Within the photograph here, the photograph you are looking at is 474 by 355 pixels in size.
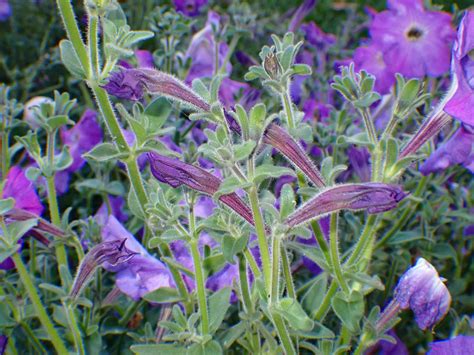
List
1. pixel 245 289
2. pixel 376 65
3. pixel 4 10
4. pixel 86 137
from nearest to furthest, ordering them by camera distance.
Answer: pixel 245 289, pixel 86 137, pixel 376 65, pixel 4 10

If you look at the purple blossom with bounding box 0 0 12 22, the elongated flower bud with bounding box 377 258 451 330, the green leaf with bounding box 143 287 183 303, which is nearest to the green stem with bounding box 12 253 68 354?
the green leaf with bounding box 143 287 183 303

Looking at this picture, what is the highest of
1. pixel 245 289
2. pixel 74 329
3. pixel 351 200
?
pixel 351 200

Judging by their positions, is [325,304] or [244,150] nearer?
[244,150]

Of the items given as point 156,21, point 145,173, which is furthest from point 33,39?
point 145,173

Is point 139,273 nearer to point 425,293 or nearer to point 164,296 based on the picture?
point 164,296

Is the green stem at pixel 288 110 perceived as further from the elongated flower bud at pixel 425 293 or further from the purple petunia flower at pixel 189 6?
the purple petunia flower at pixel 189 6

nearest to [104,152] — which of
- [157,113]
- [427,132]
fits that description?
[157,113]

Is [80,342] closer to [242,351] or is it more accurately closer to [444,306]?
[242,351]

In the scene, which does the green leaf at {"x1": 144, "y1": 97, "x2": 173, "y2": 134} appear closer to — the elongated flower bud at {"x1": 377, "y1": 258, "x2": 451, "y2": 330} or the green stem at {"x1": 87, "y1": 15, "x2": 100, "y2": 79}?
the green stem at {"x1": 87, "y1": 15, "x2": 100, "y2": 79}
